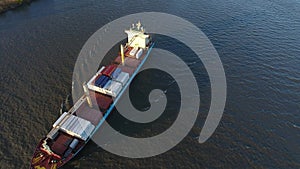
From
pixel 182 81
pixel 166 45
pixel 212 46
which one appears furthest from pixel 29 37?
pixel 212 46

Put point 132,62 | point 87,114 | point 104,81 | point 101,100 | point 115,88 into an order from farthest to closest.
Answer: point 132,62 < point 104,81 < point 115,88 < point 101,100 < point 87,114

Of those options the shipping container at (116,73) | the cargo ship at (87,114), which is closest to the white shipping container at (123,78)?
Result: the cargo ship at (87,114)

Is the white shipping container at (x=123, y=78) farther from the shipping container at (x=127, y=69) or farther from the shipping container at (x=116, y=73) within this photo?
the shipping container at (x=127, y=69)

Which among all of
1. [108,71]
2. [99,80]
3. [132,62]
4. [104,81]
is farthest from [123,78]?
[132,62]

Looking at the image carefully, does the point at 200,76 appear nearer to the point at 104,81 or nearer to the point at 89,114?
the point at 104,81

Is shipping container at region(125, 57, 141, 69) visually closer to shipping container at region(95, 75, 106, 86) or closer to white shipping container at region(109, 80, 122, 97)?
white shipping container at region(109, 80, 122, 97)

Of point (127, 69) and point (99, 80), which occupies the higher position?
point (127, 69)

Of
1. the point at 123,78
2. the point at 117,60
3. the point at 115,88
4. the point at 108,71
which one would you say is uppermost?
the point at 117,60
